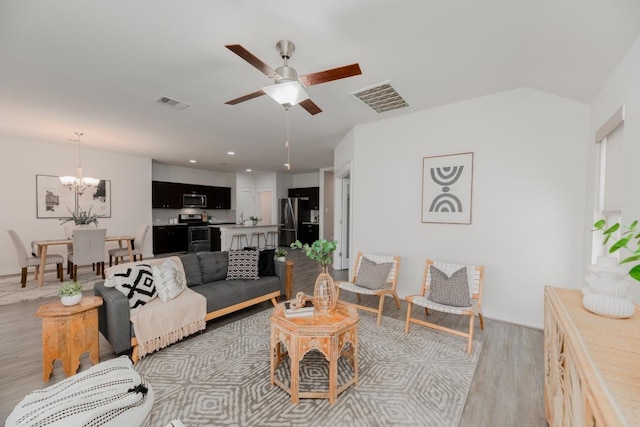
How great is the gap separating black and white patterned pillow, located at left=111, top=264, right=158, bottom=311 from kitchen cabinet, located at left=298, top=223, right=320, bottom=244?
6572mm

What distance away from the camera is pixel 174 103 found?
138 inches

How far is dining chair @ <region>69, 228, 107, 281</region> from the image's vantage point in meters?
4.70

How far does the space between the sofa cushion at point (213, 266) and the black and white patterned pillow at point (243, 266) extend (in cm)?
8

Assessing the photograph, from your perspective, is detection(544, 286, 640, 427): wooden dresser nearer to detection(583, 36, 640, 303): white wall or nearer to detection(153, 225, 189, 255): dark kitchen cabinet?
detection(583, 36, 640, 303): white wall

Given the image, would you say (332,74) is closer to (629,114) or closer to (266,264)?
(629,114)

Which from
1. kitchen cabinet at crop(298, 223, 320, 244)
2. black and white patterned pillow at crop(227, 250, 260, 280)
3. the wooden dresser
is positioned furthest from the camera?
kitchen cabinet at crop(298, 223, 320, 244)

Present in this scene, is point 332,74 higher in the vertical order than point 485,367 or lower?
higher

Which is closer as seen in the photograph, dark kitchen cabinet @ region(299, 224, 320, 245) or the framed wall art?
the framed wall art

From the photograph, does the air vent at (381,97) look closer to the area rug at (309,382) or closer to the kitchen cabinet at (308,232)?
the area rug at (309,382)

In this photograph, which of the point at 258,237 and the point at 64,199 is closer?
the point at 64,199

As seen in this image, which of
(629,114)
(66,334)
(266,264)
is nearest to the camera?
(629,114)

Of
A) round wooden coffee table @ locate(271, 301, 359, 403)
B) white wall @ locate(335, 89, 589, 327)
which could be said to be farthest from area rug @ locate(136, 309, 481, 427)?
white wall @ locate(335, 89, 589, 327)

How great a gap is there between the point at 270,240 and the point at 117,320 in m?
5.70

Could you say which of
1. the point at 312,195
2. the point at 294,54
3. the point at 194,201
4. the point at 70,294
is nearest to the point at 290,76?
the point at 294,54
